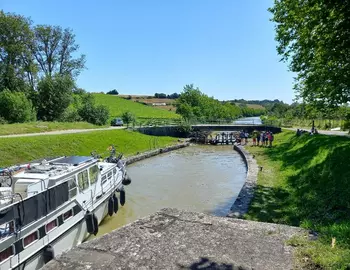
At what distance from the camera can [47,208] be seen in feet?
29.4

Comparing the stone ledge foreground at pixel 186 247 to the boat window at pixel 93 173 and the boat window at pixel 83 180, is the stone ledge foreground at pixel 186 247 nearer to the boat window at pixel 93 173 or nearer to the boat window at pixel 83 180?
the boat window at pixel 83 180

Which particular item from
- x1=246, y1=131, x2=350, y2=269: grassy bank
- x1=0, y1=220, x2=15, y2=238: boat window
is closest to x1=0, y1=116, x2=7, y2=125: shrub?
x1=246, y1=131, x2=350, y2=269: grassy bank

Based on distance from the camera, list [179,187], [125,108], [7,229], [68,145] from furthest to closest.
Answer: [125,108] → [68,145] → [179,187] → [7,229]

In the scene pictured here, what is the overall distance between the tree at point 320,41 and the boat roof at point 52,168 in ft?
32.4

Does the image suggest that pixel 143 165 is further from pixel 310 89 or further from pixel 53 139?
pixel 310 89

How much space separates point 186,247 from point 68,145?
25.2 m

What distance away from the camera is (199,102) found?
74.8 metres

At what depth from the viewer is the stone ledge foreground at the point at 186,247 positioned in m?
4.13

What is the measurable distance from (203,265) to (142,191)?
13.7 meters

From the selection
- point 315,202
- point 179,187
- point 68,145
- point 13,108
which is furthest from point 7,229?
point 13,108

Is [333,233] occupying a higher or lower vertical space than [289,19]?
lower

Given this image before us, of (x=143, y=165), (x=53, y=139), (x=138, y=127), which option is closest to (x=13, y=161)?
(x=53, y=139)

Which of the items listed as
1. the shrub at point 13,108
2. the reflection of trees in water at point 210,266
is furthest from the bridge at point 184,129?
A: the reflection of trees in water at point 210,266

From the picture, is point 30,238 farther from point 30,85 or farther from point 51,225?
point 30,85
